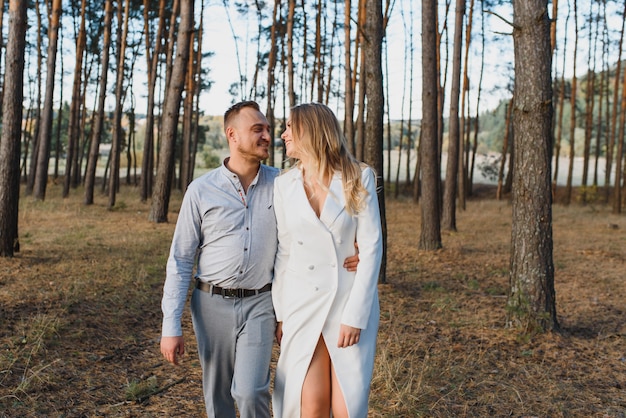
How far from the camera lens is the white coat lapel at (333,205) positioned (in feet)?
8.68

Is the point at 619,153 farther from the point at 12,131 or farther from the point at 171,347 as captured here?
the point at 171,347

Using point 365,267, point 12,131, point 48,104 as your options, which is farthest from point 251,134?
point 48,104

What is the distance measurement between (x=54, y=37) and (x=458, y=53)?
11.2 m

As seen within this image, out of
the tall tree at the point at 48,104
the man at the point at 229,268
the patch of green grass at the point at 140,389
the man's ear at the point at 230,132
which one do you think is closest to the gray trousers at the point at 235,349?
the man at the point at 229,268

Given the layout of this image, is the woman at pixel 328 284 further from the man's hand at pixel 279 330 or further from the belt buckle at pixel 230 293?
the belt buckle at pixel 230 293

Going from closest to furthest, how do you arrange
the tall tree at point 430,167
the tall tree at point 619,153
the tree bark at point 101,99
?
the tall tree at point 430,167
the tree bark at point 101,99
the tall tree at point 619,153

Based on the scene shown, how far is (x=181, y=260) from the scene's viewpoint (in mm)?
2893

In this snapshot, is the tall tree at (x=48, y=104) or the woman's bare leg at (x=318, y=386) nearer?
the woman's bare leg at (x=318, y=386)

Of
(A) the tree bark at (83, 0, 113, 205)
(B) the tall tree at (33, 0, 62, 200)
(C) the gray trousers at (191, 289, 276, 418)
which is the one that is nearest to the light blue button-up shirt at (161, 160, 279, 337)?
(C) the gray trousers at (191, 289, 276, 418)

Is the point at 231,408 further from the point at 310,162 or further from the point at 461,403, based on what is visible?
the point at 461,403

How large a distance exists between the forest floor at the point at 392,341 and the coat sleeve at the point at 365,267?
1.80 m

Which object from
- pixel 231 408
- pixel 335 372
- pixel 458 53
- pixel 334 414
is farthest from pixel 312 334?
pixel 458 53

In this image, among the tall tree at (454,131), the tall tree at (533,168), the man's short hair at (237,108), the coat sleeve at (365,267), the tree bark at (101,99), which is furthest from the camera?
the tree bark at (101,99)

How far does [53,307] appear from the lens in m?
6.07
